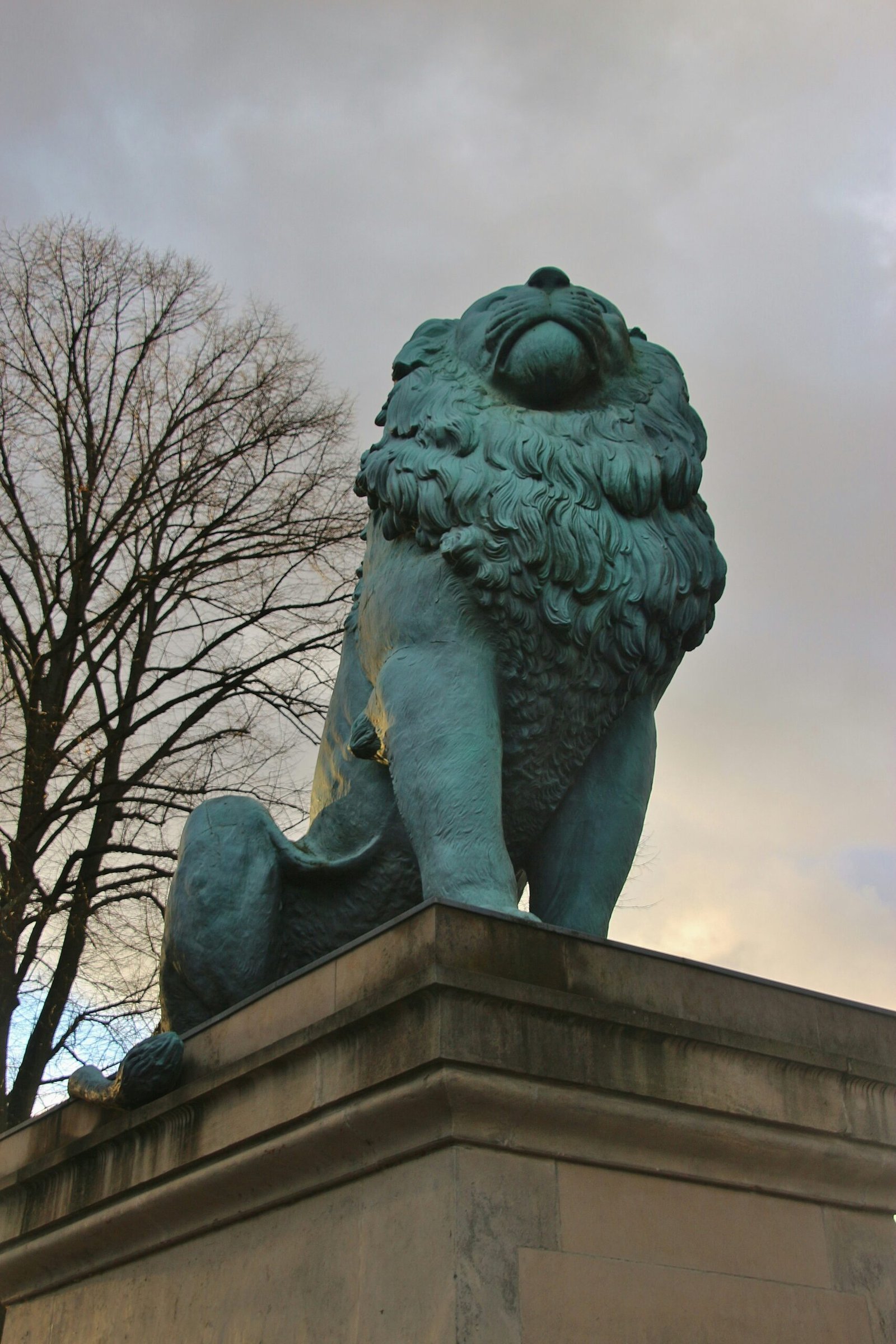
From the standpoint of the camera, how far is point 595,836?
13.3 ft

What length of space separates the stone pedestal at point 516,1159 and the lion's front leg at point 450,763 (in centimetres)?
48

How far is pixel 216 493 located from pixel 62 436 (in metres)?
1.65

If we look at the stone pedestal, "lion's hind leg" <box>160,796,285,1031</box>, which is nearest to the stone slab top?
the stone pedestal

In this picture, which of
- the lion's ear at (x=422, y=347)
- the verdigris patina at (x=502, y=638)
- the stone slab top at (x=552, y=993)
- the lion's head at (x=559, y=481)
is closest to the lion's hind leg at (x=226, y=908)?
the verdigris patina at (x=502, y=638)

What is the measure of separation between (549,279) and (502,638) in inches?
45.2

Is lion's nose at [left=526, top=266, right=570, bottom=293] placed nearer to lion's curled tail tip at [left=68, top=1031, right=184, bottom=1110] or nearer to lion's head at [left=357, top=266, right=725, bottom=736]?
lion's head at [left=357, top=266, right=725, bottom=736]

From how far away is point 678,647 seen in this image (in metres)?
4.06

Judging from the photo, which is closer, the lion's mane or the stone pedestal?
the stone pedestal

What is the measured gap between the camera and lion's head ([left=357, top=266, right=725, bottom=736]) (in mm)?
3828

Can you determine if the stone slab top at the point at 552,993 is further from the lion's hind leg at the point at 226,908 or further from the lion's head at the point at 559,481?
the lion's head at the point at 559,481

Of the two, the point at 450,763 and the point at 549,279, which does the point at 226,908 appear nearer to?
the point at 450,763

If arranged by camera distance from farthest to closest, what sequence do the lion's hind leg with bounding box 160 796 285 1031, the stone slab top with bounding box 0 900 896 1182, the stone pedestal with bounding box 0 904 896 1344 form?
the lion's hind leg with bounding box 160 796 285 1031
the stone slab top with bounding box 0 900 896 1182
the stone pedestal with bounding box 0 904 896 1344

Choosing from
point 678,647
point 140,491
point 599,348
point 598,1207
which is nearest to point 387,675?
point 678,647

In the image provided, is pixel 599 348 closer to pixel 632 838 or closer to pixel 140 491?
pixel 632 838
